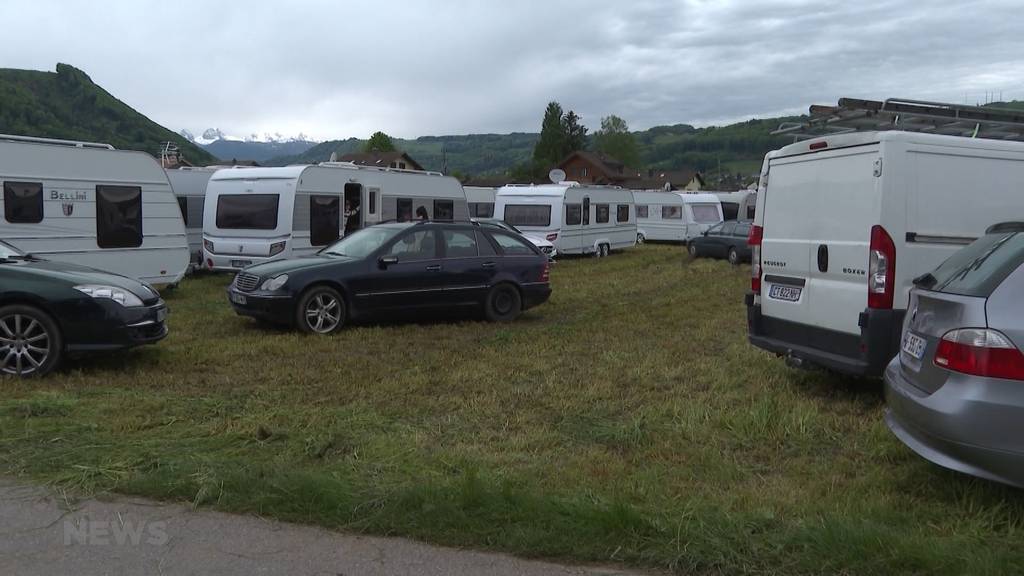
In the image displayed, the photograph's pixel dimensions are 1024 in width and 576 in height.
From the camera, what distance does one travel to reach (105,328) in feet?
24.7

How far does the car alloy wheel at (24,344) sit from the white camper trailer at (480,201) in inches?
870

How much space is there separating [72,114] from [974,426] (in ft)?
292

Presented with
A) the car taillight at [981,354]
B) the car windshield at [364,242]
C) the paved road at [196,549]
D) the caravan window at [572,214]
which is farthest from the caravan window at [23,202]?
the caravan window at [572,214]

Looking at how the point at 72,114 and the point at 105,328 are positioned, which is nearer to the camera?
the point at 105,328

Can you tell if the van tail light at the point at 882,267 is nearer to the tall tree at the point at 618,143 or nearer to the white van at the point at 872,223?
the white van at the point at 872,223

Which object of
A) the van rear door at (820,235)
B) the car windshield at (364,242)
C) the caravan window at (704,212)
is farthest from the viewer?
the caravan window at (704,212)

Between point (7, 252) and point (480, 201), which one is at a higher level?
point (480, 201)

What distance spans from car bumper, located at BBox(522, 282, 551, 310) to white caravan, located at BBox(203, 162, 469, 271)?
538cm

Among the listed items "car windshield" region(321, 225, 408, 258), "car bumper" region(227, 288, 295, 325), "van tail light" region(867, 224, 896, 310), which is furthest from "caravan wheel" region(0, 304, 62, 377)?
"van tail light" region(867, 224, 896, 310)

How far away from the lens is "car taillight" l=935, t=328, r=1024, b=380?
3826mm

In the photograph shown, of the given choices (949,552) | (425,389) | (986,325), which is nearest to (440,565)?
(949,552)

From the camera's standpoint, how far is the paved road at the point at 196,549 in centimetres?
366

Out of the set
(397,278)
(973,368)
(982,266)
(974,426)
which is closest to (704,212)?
(397,278)

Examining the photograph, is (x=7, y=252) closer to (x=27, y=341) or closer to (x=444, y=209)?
(x=27, y=341)
